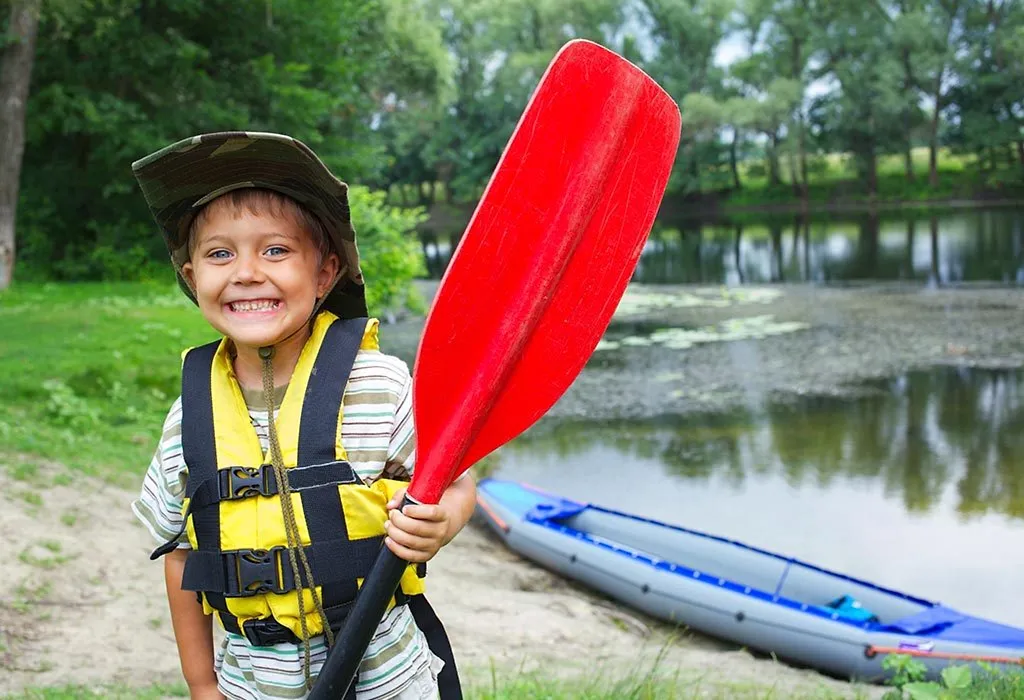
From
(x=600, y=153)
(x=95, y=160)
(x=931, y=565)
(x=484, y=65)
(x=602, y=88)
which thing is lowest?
(x=931, y=565)

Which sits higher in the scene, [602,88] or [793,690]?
[602,88]

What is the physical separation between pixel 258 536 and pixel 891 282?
16631mm

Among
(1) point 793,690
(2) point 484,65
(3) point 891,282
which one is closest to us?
(1) point 793,690

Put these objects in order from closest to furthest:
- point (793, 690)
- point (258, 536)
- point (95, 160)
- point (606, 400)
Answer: point (258, 536) < point (793, 690) < point (606, 400) < point (95, 160)

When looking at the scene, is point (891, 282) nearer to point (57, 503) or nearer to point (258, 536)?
point (57, 503)

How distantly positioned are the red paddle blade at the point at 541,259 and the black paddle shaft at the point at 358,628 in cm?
19

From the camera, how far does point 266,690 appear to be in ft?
5.04

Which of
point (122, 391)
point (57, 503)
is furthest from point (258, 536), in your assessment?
point (122, 391)

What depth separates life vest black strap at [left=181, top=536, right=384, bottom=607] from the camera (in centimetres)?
147

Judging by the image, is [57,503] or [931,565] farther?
[931,565]

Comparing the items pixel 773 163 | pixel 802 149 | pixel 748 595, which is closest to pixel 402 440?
pixel 748 595

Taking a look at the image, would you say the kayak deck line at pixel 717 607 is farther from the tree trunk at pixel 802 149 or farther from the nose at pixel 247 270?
the tree trunk at pixel 802 149

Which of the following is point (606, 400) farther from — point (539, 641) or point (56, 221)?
point (56, 221)

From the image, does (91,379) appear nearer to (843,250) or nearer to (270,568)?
(270,568)
